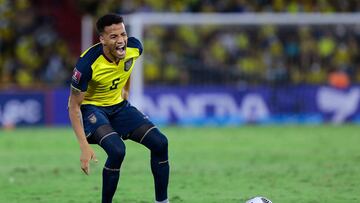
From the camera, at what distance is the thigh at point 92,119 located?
9.40 m

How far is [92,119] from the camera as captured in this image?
9.44 metres

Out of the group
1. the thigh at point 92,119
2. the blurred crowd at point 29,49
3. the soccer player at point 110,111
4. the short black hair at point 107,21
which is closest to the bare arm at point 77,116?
the soccer player at point 110,111

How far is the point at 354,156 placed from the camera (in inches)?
642

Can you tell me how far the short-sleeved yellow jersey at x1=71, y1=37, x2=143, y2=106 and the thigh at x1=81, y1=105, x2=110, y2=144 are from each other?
0.11 m

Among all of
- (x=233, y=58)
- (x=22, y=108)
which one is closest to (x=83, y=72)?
(x=22, y=108)

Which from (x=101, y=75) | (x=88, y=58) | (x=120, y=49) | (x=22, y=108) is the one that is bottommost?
(x=22, y=108)

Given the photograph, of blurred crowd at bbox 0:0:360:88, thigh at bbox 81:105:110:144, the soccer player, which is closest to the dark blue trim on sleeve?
the soccer player

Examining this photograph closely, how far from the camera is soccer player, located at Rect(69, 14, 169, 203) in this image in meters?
9.18

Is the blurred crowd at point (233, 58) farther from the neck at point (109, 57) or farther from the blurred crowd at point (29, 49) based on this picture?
the neck at point (109, 57)

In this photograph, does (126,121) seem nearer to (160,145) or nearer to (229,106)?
(160,145)

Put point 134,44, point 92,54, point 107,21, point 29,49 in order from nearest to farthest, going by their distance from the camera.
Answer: point 107,21
point 92,54
point 134,44
point 29,49

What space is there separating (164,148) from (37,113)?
1626 centimetres

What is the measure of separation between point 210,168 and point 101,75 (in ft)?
18.8

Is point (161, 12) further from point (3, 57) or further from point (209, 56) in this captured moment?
point (3, 57)
